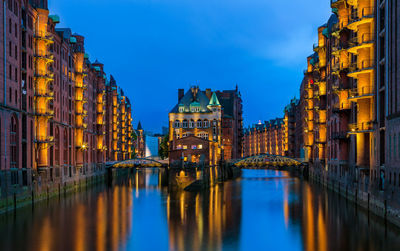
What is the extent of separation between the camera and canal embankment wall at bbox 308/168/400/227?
38631 millimetres

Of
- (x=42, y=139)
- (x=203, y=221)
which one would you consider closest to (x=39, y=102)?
(x=42, y=139)

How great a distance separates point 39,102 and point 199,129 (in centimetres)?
6151

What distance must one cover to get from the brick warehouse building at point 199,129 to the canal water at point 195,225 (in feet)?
106

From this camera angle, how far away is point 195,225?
4544 cm

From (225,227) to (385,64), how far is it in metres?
22.0

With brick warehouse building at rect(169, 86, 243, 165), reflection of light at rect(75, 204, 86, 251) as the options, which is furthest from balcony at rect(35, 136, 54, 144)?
brick warehouse building at rect(169, 86, 243, 165)

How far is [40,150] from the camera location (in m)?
64.2

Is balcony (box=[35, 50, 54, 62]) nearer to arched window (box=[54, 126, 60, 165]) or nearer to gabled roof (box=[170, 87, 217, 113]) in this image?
arched window (box=[54, 126, 60, 165])

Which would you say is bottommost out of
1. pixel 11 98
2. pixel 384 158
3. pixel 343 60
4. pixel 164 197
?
pixel 164 197

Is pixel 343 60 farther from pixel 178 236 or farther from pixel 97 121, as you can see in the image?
pixel 97 121

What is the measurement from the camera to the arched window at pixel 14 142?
176 feet

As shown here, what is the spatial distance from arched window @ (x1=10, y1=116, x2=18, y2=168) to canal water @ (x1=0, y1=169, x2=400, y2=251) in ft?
17.5

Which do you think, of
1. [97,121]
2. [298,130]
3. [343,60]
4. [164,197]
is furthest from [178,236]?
[298,130]

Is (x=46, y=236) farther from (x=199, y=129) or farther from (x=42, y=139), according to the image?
(x=199, y=129)
